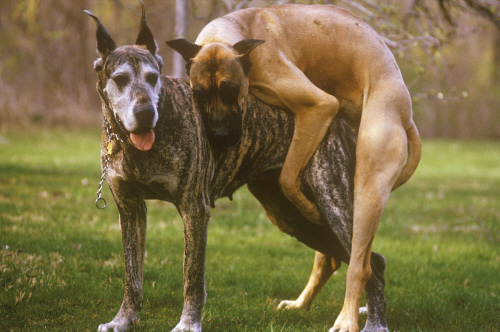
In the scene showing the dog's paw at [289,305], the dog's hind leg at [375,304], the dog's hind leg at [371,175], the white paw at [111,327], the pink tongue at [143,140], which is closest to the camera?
the pink tongue at [143,140]

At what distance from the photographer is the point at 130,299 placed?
13.6 ft

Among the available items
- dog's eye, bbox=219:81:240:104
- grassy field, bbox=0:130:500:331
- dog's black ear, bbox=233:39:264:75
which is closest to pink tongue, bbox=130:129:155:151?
dog's eye, bbox=219:81:240:104

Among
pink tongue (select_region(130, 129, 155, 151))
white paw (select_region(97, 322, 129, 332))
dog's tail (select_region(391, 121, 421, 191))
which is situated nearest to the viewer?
pink tongue (select_region(130, 129, 155, 151))

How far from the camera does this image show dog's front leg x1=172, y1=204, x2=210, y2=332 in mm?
3916

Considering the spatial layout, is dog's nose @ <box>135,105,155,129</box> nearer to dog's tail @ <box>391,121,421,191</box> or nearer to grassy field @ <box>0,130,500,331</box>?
grassy field @ <box>0,130,500,331</box>

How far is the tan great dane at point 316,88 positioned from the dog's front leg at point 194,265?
1.78 ft

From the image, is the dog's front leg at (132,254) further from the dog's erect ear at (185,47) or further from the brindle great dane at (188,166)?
the dog's erect ear at (185,47)

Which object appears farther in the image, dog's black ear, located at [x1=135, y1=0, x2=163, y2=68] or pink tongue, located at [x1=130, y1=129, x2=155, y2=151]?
dog's black ear, located at [x1=135, y1=0, x2=163, y2=68]

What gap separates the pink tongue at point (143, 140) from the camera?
11.7 feet

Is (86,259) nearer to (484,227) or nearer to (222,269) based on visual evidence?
(222,269)

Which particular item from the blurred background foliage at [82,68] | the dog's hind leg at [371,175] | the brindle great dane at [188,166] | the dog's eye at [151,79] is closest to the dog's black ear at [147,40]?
the brindle great dane at [188,166]

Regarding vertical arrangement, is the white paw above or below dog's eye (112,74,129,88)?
below

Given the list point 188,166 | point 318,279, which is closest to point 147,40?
point 188,166

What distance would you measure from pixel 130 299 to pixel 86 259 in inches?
69.5
